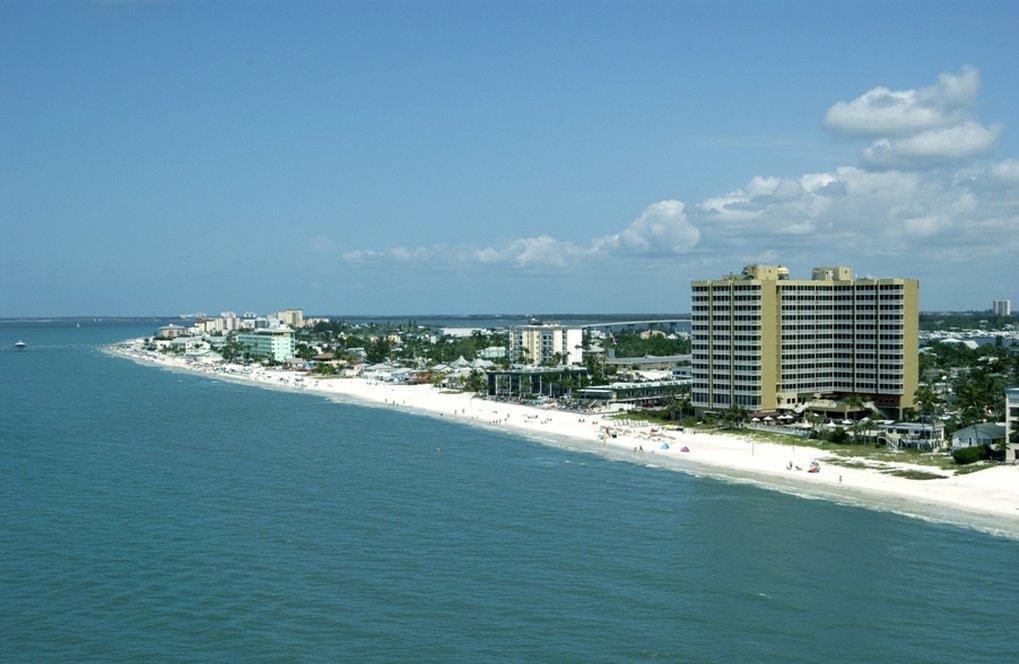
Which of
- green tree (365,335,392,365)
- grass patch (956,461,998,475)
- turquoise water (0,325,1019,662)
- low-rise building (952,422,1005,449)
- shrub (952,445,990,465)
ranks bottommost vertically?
turquoise water (0,325,1019,662)

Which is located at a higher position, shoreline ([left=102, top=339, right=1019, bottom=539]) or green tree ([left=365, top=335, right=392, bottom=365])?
green tree ([left=365, top=335, right=392, bottom=365])

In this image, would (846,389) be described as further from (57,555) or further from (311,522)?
(57,555)

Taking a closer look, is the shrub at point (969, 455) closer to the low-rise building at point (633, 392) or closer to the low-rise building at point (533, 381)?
the low-rise building at point (633, 392)

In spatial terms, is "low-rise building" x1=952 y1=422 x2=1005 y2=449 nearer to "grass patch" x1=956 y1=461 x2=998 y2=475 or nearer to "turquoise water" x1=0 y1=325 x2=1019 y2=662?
"grass patch" x1=956 y1=461 x2=998 y2=475

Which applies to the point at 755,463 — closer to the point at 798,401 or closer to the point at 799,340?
the point at 798,401

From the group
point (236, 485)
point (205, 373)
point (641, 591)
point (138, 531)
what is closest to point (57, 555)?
point (138, 531)

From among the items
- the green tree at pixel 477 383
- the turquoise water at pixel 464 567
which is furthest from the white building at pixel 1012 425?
the green tree at pixel 477 383

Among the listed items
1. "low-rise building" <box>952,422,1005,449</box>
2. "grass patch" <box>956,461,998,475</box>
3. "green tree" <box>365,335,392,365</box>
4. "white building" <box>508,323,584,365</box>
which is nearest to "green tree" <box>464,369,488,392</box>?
"white building" <box>508,323,584,365</box>
